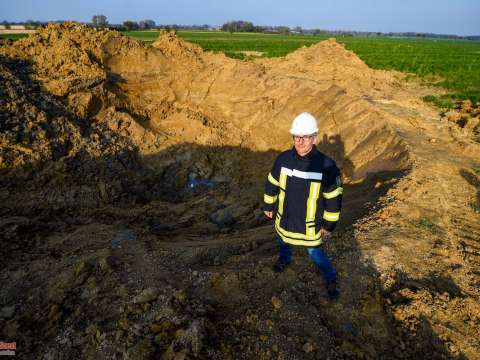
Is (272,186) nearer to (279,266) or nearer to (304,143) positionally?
(304,143)

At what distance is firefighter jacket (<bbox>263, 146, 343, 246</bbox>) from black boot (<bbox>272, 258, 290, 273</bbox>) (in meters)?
0.53

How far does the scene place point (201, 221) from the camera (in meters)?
7.08

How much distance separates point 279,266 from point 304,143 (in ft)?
5.29

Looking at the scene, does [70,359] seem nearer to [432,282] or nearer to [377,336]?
[377,336]

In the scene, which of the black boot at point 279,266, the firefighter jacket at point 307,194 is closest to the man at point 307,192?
the firefighter jacket at point 307,194

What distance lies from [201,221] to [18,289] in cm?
358

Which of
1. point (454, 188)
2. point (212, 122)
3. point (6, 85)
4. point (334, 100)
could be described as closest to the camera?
point (454, 188)

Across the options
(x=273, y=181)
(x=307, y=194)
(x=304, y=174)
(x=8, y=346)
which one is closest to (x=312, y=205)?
(x=307, y=194)

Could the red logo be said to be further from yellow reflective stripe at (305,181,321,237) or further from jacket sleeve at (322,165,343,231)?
jacket sleeve at (322,165,343,231)

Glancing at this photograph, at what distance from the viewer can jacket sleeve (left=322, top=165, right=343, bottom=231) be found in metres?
3.04

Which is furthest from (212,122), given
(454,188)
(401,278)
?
(401,278)

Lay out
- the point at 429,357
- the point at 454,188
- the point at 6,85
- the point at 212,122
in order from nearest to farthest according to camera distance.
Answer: the point at 429,357, the point at 454,188, the point at 6,85, the point at 212,122

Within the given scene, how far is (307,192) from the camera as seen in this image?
10.2 ft

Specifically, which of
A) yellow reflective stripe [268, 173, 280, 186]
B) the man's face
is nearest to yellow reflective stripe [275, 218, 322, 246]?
yellow reflective stripe [268, 173, 280, 186]
